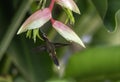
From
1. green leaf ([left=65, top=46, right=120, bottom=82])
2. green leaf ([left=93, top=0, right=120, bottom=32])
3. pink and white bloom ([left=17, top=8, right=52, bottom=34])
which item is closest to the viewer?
pink and white bloom ([left=17, top=8, right=52, bottom=34])

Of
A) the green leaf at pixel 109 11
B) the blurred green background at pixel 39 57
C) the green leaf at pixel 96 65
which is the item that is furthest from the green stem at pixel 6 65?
the green leaf at pixel 109 11

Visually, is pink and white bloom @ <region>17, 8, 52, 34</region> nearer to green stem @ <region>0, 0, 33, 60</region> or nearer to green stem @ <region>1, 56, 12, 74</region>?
green stem @ <region>0, 0, 33, 60</region>

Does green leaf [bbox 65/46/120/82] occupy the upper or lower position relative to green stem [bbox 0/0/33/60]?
lower

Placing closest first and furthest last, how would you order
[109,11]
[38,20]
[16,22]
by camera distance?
[38,20] → [109,11] → [16,22]

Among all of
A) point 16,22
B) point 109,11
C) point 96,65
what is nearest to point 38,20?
point 109,11

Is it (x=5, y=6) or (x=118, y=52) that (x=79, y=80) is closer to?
(x=118, y=52)

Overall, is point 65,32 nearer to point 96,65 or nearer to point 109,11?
point 109,11

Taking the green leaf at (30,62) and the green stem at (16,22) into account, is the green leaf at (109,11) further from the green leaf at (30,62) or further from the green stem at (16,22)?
the green leaf at (30,62)

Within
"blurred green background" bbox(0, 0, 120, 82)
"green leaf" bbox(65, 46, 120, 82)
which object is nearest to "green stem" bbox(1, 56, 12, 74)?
"blurred green background" bbox(0, 0, 120, 82)

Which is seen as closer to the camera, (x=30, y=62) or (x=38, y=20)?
(x=38, y=20)
